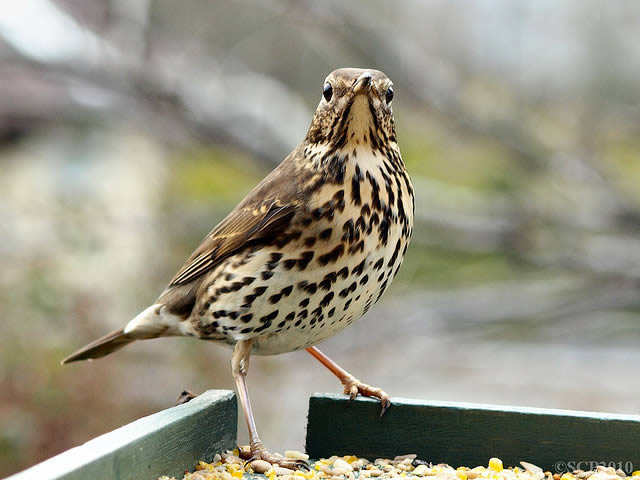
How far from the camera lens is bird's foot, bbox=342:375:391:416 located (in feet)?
Result: 7.85

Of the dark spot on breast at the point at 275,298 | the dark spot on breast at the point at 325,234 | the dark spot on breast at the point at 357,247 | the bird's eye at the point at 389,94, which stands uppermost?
the bird's eye at the point at 389,94

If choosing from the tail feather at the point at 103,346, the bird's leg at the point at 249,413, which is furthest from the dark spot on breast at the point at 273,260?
the tail feather at the point at 103,346

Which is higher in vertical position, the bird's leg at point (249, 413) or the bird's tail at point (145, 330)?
the bird's tail at point (145, 330)

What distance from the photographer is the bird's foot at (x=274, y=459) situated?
2.22 meters

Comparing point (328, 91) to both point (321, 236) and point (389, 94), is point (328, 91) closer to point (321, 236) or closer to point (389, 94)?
point (389, 94)

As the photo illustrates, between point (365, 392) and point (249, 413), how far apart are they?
32 centimetres

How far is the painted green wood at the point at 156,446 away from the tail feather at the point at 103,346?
0.50m

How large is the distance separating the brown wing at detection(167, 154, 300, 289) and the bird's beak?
29 centimetres

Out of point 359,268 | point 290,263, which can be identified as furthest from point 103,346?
point 359,268

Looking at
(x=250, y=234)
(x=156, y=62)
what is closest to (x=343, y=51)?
(x=156, y=62)

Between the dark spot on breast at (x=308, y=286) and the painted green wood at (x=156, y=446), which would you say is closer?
the painted green wood at (x=156, y=446)

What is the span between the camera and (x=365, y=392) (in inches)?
98.0

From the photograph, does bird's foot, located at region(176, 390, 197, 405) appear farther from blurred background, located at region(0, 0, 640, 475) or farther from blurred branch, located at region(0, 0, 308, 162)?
blurred branch, located at region(0, 0, 308, 162)

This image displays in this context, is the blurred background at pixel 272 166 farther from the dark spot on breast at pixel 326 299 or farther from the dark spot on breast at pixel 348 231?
the dark spot on breast at pixel 348 231
